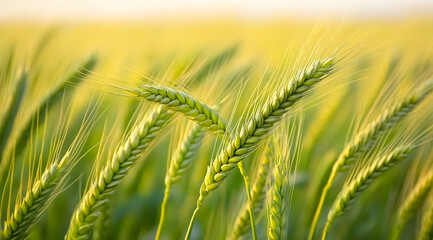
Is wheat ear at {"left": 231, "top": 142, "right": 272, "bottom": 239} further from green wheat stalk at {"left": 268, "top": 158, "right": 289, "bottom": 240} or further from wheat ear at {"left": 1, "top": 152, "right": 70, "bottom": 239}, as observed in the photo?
wheat ear at {"left": 1, "top": 152, "right": 70, "bottom": 239}

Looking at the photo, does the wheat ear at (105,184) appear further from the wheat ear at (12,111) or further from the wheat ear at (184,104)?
the wheat ear at (12,111)

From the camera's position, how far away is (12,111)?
44.7 inches

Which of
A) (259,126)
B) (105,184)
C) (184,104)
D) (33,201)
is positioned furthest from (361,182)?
(33,201)

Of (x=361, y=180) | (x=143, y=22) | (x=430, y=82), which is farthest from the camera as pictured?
(x=143, y=22)

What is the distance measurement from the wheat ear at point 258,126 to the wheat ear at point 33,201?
33cm

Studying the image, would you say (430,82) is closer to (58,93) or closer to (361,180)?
(361,180)

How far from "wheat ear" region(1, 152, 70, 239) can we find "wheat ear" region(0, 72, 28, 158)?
0.27m

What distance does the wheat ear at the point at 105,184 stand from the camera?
0.81 meters

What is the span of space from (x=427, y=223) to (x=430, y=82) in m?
0.39

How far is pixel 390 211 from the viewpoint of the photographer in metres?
1.50

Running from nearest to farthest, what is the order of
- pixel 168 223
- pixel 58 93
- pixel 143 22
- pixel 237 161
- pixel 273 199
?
1. pixel 237 161
2. pixel 273 199
3. pixel 58 93
4. pixel 168 223
5. pixel 143 22

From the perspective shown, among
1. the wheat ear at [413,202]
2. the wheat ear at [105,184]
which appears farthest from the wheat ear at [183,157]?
the wheat ear at [413,202]

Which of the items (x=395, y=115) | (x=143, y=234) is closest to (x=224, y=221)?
(x=143, y=234)

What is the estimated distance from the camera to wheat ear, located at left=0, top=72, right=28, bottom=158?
107 cm
